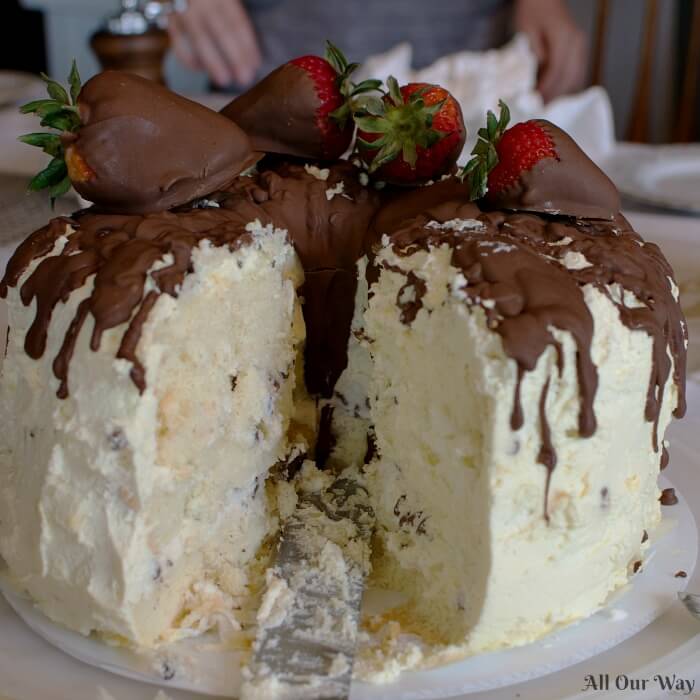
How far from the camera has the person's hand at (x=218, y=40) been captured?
3.47 metres

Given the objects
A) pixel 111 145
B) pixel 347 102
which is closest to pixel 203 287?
pixel 111 145

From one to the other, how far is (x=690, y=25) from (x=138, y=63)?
270cm

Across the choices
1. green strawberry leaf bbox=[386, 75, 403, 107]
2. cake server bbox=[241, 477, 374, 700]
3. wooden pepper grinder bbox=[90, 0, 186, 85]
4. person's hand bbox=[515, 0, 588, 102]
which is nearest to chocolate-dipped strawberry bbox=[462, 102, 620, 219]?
green strawberry leaf bbox=[386, 75, 403, 107]

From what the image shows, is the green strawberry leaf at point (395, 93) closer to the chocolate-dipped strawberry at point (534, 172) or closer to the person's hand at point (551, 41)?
the chocolate-dipped strawberry at point (534, 172)

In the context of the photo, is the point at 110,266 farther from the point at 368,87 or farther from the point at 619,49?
the point at 619,49

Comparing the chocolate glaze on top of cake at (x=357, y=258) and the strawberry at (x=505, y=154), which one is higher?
the strawberry at (x=505, y=154)

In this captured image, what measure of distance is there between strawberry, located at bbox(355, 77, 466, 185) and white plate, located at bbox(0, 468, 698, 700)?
0.67 metres

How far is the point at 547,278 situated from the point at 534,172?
0.69 ft

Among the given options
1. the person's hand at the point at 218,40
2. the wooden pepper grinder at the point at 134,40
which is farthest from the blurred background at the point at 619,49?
the wooden pepper grinder at the point at 134,40

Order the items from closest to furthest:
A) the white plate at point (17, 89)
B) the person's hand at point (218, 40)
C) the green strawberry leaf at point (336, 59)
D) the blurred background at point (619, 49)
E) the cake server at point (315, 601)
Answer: the cake server at point (315, 601)
the green strawberry leaf at point (336, 59)
the white plate at point (17, 89)
the person's hand at point (218, 40)
the blurred background at point (619, 49)

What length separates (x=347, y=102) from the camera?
4.84 feet

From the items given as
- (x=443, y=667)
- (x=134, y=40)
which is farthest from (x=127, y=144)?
(x=134, y=40)

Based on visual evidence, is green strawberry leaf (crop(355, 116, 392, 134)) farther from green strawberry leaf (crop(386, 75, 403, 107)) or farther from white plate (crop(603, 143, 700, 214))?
white plate (crop(603, 143, 700, 214))

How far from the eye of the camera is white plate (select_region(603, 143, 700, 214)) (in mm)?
2416
